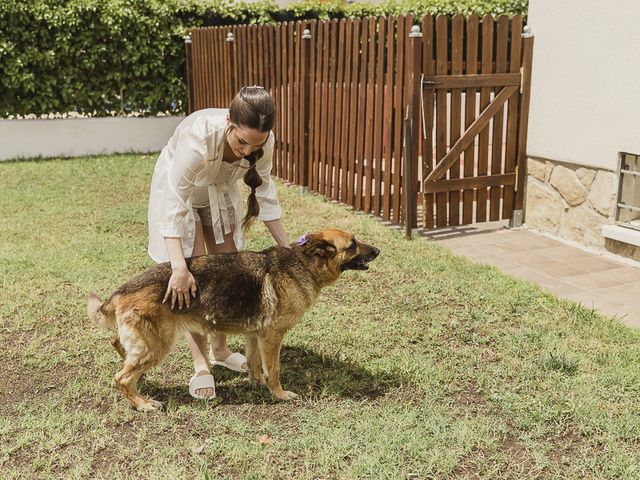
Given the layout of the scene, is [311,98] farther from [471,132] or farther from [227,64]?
[227,64]

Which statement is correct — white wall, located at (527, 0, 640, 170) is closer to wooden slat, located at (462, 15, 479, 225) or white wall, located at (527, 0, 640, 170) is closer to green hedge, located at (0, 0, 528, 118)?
wooden slat, located at (462, 15, 479, 225)

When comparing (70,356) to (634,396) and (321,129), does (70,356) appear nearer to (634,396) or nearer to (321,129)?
(634,396)

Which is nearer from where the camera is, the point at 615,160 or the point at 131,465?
the point at 131,465

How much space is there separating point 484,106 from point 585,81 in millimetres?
1172

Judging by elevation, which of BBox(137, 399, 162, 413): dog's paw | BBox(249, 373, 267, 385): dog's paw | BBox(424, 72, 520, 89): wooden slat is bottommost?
BBox(249, 373, 267, 385): dog's paw

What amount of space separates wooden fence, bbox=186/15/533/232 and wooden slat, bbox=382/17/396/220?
1cm

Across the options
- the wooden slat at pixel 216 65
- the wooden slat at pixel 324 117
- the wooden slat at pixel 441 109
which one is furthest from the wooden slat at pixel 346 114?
the wooden slat at pixel 216 65

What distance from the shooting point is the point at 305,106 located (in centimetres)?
966

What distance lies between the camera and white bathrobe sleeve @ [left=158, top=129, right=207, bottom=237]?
3676 mm

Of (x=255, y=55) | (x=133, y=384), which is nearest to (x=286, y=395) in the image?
(x=133, y=384)

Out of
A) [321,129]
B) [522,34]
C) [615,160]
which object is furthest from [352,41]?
[615,160]

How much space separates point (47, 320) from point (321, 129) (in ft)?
17.2

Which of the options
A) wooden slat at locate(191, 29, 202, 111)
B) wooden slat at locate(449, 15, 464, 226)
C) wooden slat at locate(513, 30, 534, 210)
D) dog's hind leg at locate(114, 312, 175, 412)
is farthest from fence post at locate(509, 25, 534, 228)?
wooden slat at locate(191, 29, 202, 111)

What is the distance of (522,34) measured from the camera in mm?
7719
